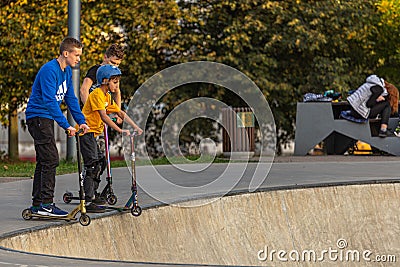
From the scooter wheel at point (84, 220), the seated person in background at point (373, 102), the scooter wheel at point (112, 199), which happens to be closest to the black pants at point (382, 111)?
the seated person in background at point (373, 102)

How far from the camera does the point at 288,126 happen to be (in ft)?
95.9

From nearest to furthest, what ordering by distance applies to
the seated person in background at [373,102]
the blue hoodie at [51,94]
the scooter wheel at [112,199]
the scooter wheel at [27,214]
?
the blue hoodie at [51,94] → the scooter wheel at [27,214] → the scooter wheel at [112,199] → the seated person in background at [373,102]

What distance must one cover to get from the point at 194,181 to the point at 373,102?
743cm

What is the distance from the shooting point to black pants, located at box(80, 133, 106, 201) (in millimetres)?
9438

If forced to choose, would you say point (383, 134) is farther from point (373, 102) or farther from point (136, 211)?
point (136, 211)

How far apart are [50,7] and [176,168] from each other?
8461 millimetres

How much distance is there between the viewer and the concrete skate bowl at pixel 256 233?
8484mm

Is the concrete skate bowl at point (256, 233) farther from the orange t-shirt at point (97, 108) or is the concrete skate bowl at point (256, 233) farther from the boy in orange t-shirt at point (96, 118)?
the orange t-shirt at point (97, 108)

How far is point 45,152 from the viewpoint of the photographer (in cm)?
883

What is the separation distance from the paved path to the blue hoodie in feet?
3.35

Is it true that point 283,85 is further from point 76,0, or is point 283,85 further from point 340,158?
point 76,0

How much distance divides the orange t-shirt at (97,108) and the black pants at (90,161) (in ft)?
0.34

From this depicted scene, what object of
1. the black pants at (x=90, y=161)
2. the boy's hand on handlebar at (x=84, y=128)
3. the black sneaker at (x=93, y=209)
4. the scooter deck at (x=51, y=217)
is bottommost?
the scooter deck at (x=51, y=217)

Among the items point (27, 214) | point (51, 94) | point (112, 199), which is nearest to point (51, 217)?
point (27, 214)
